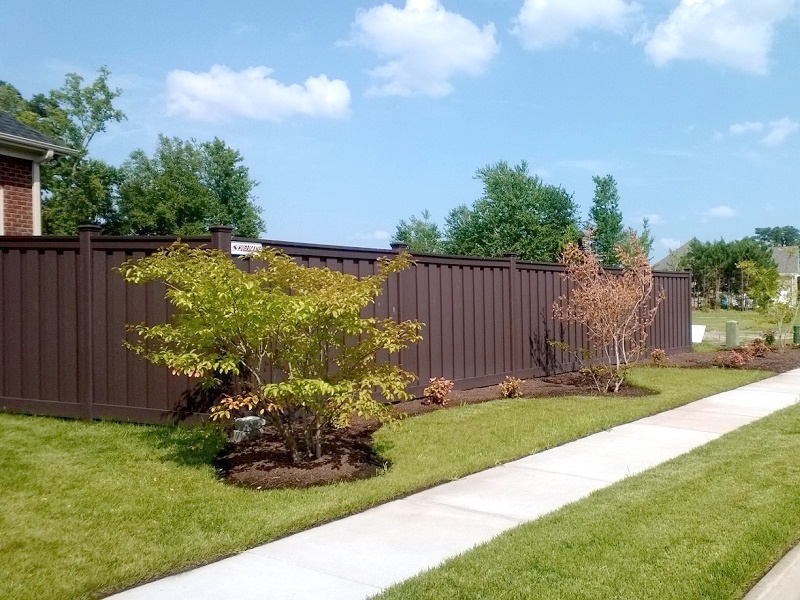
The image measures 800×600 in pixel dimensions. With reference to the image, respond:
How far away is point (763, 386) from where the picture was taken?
1207 cm

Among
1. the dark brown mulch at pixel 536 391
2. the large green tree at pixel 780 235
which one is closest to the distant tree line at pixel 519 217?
the dark brown mulch at pixel 536 391

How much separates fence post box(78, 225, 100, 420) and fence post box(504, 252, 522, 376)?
21.5 feet

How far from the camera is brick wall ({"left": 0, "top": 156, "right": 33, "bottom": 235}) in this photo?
11.3 m

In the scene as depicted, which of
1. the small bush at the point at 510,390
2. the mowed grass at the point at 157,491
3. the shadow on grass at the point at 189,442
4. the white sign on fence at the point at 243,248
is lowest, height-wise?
the mowed grass at the point at 157,491

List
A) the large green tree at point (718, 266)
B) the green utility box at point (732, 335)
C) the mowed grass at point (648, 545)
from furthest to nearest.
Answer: the large green tree at point (718, 266) → the green utility box at point (732, 335) → the mowed grass at point (648, 545)

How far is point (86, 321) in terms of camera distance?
816 cm

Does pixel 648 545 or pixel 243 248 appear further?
pixel 243 248

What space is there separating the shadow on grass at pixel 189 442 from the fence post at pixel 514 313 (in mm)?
6024

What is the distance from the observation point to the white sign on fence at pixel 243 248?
762cm

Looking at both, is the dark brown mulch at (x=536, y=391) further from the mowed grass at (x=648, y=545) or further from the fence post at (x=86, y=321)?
the mowed grass at (x=648, y=545)

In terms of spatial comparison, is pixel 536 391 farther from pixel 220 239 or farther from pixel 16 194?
pixel 16 194

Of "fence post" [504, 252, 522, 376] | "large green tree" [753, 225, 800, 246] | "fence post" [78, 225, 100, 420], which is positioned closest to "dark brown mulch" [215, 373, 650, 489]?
"fence post" [78, 225, 100, 420]

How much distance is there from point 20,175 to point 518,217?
31.3 m

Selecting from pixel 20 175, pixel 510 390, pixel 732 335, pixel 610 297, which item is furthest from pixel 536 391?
pixel 732 335
